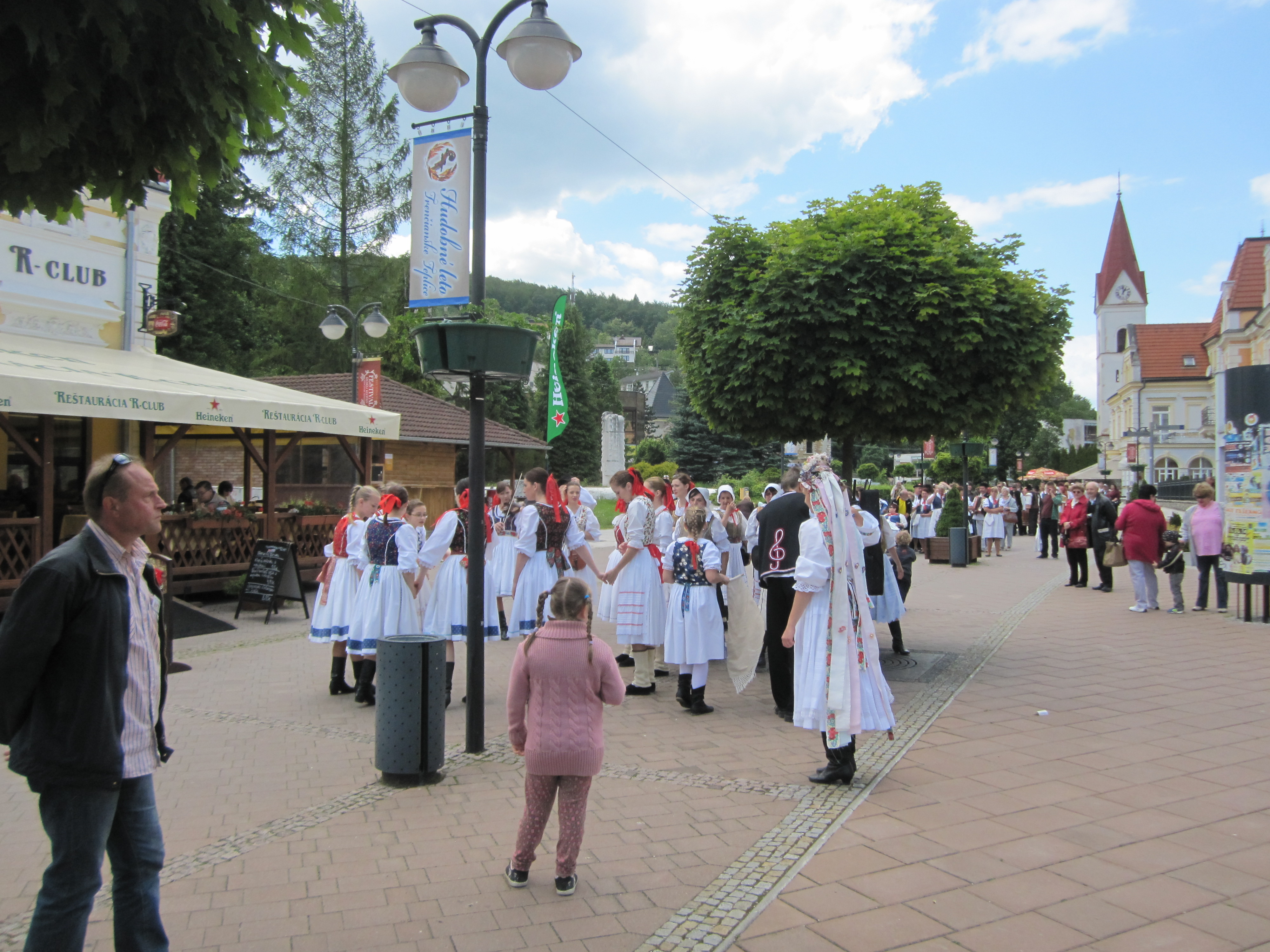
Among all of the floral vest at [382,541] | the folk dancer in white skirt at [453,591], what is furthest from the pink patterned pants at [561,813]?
the floral vest at [382,541]

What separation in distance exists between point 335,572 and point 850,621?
4.75 metres

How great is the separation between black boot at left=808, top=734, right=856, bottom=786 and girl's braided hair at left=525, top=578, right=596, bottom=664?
7.12 feet

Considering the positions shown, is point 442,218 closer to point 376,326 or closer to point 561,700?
point 561,700

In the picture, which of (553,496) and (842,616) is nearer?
(842,616)

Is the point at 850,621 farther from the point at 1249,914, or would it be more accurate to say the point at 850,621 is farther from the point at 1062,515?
the point at 1062,515

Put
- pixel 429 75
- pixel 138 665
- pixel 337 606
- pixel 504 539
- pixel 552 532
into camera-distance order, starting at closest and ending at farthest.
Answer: pixel 138 665, pixel 429 75, pixel 337 606, pixel 552 532, pixel 504 539

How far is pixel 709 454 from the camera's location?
4450cm

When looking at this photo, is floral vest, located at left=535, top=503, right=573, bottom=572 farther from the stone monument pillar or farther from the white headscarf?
the stone monument pillar

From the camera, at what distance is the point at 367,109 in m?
34.3

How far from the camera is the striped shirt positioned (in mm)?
2973

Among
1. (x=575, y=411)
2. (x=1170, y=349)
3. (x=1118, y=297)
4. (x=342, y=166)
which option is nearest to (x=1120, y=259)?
(x=1118, y=297)

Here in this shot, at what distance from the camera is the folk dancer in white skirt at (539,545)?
26.0ft

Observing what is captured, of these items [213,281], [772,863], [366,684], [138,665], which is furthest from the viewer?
[213,281]

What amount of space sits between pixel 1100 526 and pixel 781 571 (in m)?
11.8
